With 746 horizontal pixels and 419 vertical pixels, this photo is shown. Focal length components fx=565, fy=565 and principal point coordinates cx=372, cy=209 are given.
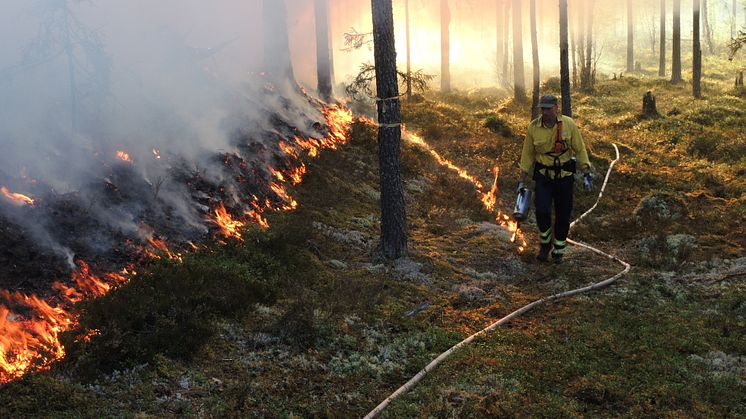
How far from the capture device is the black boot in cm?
942

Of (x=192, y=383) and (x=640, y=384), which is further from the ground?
(x=192, y=383)

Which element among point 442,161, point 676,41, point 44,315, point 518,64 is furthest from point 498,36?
point 44,315

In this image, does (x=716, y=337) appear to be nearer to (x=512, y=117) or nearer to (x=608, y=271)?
(x=608, y=271)

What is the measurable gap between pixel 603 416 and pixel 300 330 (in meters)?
3.08

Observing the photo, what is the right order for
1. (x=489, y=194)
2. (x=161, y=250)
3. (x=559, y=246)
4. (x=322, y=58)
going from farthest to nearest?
(x=322, y=58) < (x=489, y=194) < (x=559, y=246) < (x=161, y=250)

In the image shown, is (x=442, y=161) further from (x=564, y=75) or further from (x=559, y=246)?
(x=559, y=246)

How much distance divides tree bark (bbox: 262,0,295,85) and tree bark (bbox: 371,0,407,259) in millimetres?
8595

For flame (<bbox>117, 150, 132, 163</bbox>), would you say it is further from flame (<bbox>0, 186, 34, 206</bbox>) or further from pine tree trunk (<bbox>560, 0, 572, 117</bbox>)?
pine tree trunk (<bbox>560, 0, 572, 117</bbox>)

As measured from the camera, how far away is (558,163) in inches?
349


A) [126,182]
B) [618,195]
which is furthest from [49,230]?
[618,195]

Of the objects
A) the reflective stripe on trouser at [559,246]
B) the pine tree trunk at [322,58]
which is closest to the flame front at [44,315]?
the reflective stripe on trouser at [559,246]

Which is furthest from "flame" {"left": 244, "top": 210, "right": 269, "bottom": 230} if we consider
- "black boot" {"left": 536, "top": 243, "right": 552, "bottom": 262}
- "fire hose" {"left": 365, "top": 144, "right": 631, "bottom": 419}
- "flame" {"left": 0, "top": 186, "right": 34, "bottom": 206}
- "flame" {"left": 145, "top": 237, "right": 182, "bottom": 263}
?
"black boot" {"left": 536, "top": 243, "right": 552, "bottom": 262}

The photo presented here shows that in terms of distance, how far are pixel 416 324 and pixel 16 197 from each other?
207 inches

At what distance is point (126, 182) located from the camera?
8.54 meters
